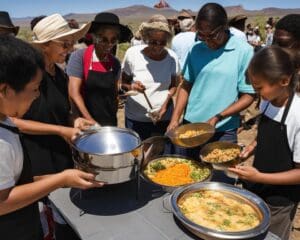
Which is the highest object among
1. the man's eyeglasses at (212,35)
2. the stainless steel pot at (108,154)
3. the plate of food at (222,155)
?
the man's eyeglasses at (212,35)

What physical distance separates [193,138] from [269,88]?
0.59m

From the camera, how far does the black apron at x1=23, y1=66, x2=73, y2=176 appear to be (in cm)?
210

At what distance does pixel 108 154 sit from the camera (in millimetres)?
1427

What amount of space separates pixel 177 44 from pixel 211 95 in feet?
8.78

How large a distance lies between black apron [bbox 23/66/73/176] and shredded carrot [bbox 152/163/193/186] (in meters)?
0.70

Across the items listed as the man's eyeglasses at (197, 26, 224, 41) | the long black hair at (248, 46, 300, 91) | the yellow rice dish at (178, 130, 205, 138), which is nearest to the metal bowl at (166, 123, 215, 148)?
the yellow rice dish at (178, 130, 205, 138)

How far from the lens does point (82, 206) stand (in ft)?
5.53

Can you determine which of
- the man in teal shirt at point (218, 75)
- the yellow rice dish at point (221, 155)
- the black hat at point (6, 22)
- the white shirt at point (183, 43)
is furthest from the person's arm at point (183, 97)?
the white shirt at point (183, 43)

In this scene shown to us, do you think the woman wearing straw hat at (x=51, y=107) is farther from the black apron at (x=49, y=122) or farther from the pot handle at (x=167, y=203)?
the pot handle at (x=167, y=203)

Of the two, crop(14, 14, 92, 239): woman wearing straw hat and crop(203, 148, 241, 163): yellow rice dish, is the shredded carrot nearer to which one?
crop(203, 148, 241, 163): yellow rice dish

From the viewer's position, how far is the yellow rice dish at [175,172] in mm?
1928

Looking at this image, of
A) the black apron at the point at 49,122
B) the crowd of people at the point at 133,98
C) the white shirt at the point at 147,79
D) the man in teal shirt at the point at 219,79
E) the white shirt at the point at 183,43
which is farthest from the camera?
the white shirt at the point at 183,43

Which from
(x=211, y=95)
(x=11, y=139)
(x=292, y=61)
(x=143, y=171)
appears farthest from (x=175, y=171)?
(x=11, y=139)

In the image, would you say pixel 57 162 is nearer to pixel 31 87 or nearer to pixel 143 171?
pixel 143 171
